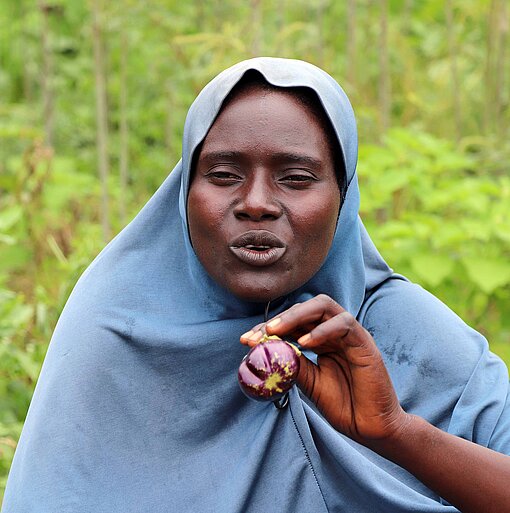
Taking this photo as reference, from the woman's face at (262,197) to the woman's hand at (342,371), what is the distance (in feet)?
0.57

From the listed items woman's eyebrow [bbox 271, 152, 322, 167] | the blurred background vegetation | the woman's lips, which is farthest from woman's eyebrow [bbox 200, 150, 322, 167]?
the blurred background vegetation

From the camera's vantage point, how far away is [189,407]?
205cm

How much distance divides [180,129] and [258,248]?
478 centimetres

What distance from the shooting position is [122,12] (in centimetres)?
469

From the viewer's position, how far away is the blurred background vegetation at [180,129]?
393 cm

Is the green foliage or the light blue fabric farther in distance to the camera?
the green foliage

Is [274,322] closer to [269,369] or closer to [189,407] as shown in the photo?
[269,369]

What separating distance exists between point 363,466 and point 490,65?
12.3 ft

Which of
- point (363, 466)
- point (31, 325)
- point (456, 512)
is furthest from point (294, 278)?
point (31, 325)

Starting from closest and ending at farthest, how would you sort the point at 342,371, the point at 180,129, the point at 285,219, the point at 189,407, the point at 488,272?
the point at 342,371
the point at 285,219
the point at 189,407
the point at 488,272
the point at 180,129

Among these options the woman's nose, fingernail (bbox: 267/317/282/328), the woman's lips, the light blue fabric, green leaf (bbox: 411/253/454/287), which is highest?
the woman's nose

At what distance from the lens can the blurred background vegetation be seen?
3930 mm

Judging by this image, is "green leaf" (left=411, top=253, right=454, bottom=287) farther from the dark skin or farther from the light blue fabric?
the dark skin

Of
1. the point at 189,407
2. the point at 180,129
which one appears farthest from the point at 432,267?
the point at 180,129
